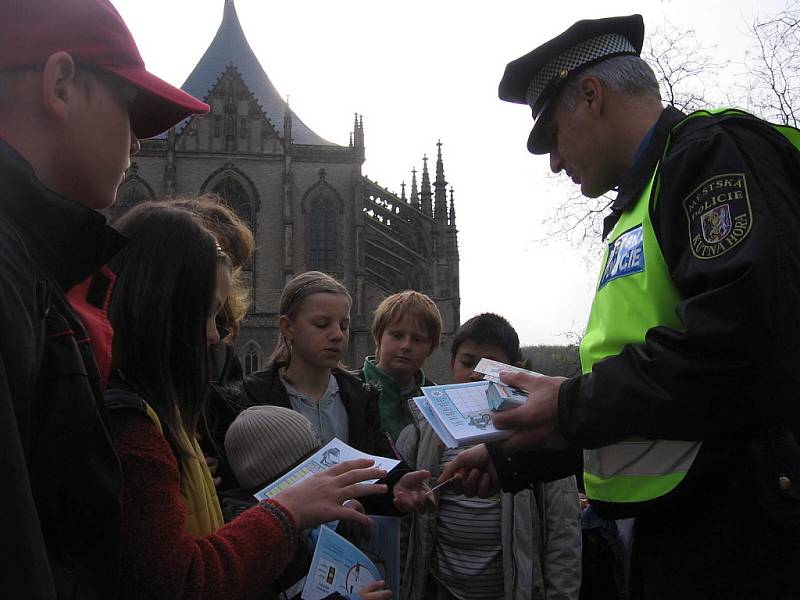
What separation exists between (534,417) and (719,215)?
0.74 m

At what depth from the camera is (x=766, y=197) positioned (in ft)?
5.09

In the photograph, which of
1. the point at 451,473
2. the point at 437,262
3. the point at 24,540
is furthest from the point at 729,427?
the point at 437,262

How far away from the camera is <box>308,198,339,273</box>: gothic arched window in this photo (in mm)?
28078

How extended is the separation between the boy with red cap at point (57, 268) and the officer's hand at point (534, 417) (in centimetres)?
113

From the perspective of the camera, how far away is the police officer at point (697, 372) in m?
1.49

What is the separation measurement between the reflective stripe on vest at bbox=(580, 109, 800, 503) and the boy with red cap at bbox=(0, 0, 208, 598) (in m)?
1.23

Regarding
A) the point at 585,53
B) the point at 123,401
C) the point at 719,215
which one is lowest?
the point at 123,401

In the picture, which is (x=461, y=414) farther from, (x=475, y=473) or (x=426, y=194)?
(x=426, y=194)

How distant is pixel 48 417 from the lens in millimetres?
1065

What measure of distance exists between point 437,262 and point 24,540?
27034 mm

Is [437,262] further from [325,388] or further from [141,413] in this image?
[141,413]

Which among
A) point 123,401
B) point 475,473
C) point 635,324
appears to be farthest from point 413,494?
point 123,401

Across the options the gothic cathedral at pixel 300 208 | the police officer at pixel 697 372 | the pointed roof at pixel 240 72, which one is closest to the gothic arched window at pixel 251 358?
the gothic cathedral at pixel 300 208

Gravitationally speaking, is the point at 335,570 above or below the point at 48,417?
below
